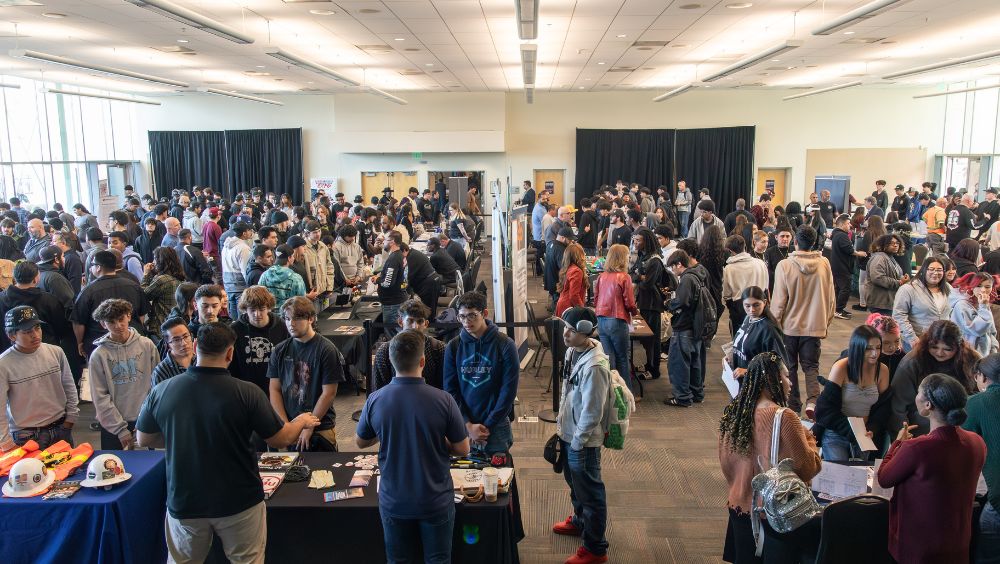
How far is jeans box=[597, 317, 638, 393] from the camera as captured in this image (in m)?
5.80

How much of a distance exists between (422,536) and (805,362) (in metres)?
3.95

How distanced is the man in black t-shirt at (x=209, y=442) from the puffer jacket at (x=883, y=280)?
19.6 feet

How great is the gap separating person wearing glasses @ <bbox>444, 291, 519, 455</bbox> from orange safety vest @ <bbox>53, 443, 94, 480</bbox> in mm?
1711

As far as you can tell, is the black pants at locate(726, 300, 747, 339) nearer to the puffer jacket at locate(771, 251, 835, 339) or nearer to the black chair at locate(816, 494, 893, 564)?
the puffer jacket at locate(771, 251, 835, 339)

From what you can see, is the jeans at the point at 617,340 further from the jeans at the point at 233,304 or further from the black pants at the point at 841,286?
the black pants at the point at 841,286

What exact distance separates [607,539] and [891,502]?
1634 millimetres

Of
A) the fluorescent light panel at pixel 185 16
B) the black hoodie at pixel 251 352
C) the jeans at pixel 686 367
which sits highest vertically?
the fluorescent light panel at pixel 185 16

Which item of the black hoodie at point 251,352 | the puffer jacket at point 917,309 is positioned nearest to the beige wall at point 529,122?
the puffer jacket at point 917,309

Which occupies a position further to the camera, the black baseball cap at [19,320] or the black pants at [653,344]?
the black pants at [653,344]

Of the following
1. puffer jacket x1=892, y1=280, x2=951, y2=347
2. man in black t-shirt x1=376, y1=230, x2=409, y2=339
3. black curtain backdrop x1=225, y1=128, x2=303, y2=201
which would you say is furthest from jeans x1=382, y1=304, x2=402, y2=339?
black curtain backdrop x1=225, y1=128, x2=303, y2=201

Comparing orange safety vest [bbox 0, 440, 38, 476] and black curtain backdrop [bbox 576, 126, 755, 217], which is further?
black curtain backdrop [bbox 576, 126, 755, 217]

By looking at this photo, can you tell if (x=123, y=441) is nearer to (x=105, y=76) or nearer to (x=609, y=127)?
(x=105, y=76)

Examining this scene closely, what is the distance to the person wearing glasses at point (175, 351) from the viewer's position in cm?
350

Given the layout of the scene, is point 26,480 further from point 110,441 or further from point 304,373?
point 304,373
